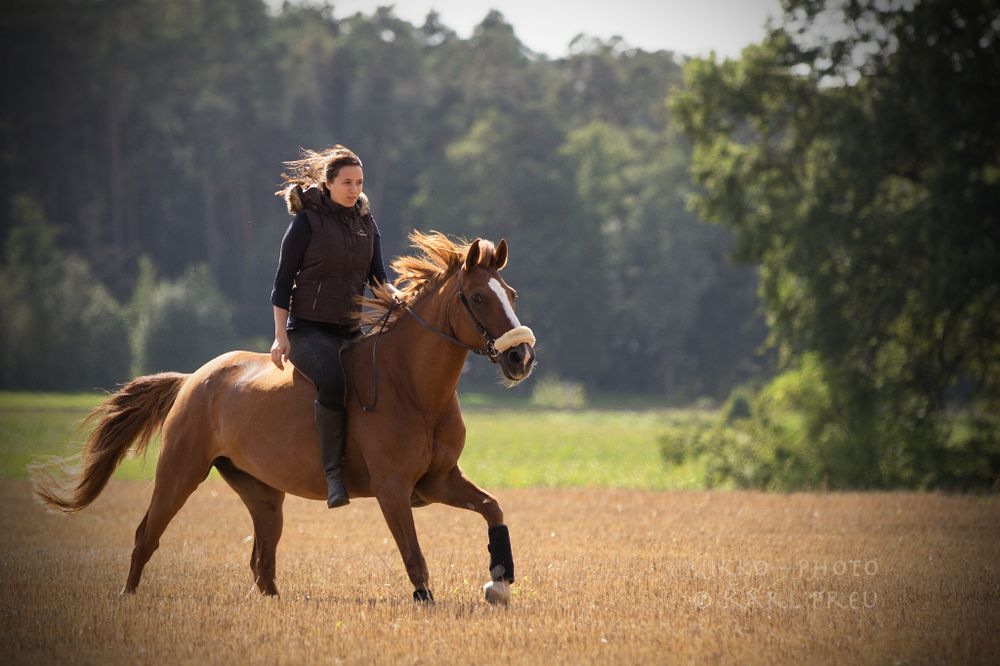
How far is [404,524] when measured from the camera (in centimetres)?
814

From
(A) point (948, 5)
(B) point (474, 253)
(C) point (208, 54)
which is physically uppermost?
(C) point (208, 54)

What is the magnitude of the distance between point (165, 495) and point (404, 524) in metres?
2.40

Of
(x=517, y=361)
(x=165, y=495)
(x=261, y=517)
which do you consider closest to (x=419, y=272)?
(x=517, y=361)

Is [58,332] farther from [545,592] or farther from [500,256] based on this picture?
[500,256]

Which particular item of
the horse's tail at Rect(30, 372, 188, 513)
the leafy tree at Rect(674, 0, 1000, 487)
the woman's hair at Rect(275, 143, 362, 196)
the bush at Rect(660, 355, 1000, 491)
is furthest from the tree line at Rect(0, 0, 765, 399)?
the woman's hair at Rect(275, 143, 362, 196)

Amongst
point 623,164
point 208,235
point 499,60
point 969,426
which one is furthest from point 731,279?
point 969,426

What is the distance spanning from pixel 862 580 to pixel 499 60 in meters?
78.4

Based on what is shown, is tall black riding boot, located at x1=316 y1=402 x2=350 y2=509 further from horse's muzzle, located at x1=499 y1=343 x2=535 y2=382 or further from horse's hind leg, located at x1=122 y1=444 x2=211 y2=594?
horse's hind leg, located at x1=122 y1=444 x2=211 y2=594

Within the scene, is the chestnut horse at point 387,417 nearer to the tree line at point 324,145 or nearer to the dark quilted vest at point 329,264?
the dark quilted vest at point 329,264

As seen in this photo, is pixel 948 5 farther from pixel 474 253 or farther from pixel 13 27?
pixel 13 27

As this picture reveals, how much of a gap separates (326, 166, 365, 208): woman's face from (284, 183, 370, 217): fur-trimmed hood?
0.10m

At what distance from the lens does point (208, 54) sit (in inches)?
3140

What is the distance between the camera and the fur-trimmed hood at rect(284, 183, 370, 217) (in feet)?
28.7

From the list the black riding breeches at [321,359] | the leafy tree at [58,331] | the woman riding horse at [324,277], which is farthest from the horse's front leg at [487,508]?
the leafy tree at [58,331]
